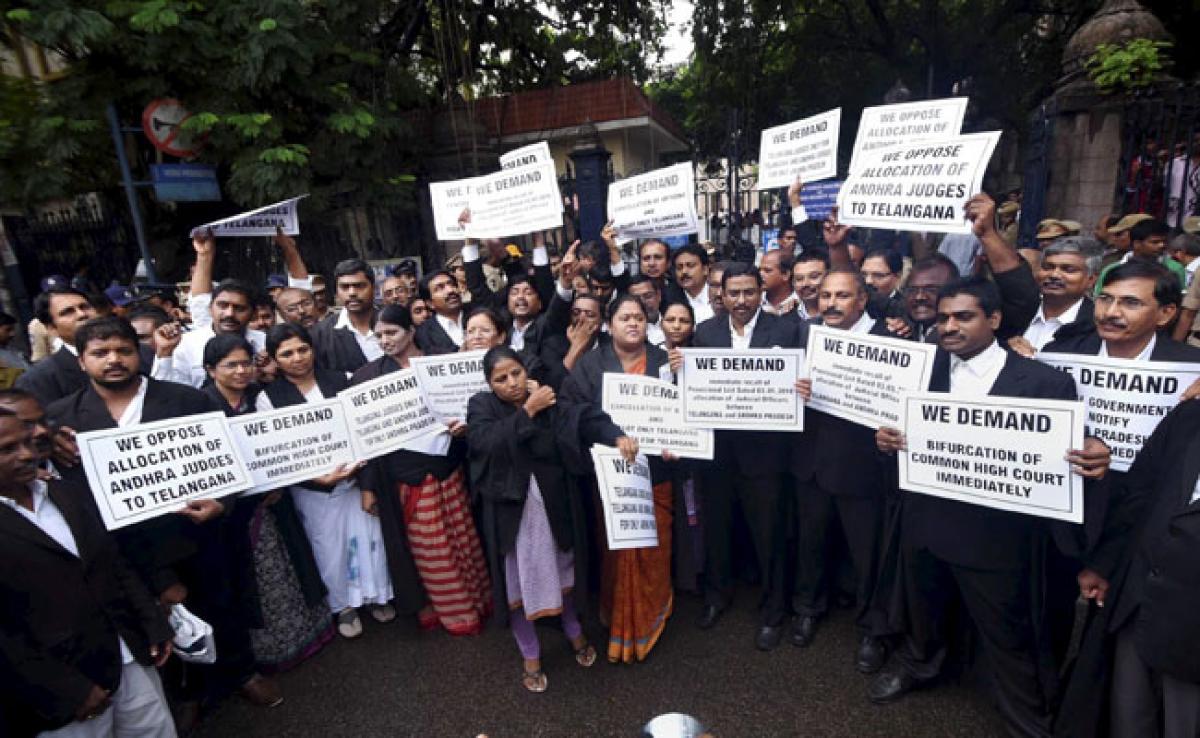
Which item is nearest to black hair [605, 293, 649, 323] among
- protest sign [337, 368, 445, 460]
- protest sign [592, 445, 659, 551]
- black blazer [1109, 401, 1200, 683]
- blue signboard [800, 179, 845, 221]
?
protest sign [592, 445, 659, 551]

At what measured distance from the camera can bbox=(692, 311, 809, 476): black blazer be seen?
3.51m

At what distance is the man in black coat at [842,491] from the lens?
3.29 m

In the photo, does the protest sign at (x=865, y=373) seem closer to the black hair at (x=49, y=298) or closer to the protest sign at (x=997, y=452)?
the protest sign at (x=997, y=452)

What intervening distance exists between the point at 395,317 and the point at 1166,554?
12.4 feet

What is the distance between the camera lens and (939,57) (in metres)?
17.0

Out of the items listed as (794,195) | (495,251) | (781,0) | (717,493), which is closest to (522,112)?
(781,0)

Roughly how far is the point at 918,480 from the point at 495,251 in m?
3.87

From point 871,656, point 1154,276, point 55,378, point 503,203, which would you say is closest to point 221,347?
point 55,378

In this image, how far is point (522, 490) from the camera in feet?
10.6

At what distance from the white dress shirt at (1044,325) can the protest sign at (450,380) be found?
3.06 metres

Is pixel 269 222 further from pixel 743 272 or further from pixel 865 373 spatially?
pixel 865 373

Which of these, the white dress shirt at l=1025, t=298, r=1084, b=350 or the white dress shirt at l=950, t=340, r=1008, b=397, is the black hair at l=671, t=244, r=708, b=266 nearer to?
the white dress shirt at l=1025, t=298, r=1084, b=350

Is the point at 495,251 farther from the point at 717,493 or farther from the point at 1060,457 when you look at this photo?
the point at 1060,457

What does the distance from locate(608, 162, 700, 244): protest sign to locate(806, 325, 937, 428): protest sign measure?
6.53 ft
